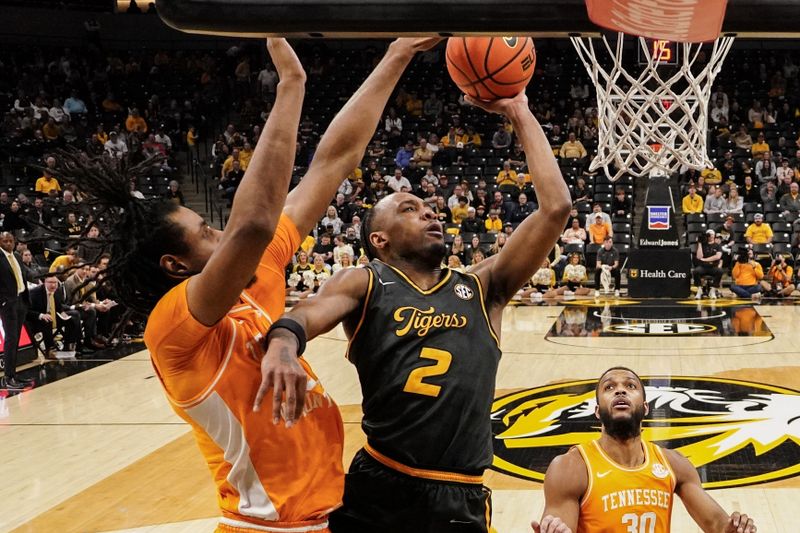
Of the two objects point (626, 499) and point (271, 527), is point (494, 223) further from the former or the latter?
point (271, 527)

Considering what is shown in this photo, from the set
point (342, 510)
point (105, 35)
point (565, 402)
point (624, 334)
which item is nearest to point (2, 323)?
point (565, 402)

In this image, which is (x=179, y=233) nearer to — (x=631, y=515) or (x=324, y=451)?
(x=324, y=451)

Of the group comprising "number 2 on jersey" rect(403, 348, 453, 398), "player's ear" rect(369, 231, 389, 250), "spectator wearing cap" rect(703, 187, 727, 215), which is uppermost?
"spectator wearing cap" rect(703, 187, 727, 215)

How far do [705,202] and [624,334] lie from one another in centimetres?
698

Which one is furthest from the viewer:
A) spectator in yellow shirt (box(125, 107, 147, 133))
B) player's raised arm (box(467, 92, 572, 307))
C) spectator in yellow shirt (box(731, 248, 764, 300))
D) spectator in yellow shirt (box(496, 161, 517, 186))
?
spectator in yellow shirt (box(125, 107, 147, 133))

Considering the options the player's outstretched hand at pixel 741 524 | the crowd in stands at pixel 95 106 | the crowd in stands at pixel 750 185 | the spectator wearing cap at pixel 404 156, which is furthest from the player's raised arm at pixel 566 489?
the spectator wearing cap at pixel 404 156

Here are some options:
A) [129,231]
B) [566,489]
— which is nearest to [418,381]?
[129,231]

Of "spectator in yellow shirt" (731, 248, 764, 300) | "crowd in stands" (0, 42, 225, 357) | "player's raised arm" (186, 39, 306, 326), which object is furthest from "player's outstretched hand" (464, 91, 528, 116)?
"crowd in stands" (0, 42, 225, 357)

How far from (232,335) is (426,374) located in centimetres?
54

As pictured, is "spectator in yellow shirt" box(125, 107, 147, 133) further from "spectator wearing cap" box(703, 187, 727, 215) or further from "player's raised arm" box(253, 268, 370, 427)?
"player's raised arm" box(253, 268, 370, 427)

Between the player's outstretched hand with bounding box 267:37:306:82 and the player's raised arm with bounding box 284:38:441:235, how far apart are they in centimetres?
36

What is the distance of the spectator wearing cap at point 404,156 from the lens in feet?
61.2

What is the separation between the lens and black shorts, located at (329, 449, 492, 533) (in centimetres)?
225

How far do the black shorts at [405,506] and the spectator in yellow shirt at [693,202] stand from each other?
48.8 feet
